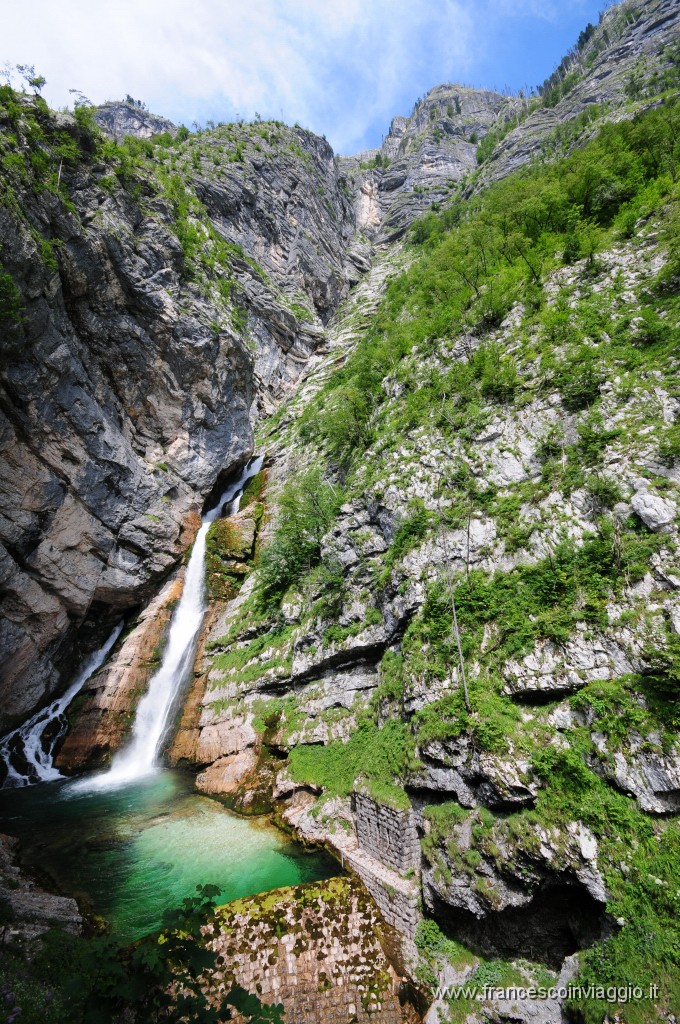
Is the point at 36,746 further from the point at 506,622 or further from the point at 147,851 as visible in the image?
the point at 506,622

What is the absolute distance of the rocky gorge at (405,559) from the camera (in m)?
6.97

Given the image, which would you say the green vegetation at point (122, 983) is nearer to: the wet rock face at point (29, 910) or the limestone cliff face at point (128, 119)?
the wet rock face at point (29, 910)

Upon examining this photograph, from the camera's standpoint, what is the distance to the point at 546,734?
25.9 feet

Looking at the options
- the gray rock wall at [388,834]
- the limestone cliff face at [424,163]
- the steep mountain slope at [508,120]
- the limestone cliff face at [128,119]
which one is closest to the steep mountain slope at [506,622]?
the gray rock wall at [388,834]

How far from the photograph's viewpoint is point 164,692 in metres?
19.3

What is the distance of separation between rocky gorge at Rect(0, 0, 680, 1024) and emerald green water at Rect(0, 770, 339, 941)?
826mm

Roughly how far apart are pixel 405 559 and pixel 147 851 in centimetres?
1024

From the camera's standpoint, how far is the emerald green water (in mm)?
9148

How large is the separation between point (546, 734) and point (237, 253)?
154 feet

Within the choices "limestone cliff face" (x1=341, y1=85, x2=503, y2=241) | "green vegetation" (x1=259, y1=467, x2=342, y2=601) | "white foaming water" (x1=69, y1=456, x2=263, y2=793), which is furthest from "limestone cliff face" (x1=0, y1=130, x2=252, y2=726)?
"limestone cliff face" (x1=341, y1=85, x2=503, y2=241)

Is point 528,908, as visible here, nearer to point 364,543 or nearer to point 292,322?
point 364,543

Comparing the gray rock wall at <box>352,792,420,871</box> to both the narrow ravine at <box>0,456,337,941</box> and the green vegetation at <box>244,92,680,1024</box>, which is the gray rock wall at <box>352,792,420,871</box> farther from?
the narrow ravine at <box>0,456,337,941</box>

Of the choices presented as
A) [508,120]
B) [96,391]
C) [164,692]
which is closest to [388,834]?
[164,692]

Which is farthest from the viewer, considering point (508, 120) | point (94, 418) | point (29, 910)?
point (508, 120)
